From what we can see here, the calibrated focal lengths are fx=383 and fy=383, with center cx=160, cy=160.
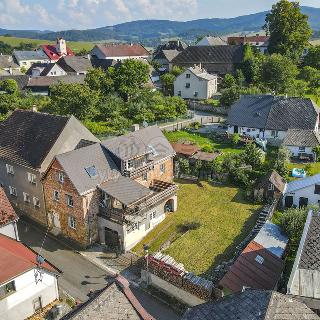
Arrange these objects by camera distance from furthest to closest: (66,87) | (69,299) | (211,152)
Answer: (66,87) < (211,152) < (69,299)

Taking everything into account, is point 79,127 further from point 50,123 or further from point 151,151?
point 151,151

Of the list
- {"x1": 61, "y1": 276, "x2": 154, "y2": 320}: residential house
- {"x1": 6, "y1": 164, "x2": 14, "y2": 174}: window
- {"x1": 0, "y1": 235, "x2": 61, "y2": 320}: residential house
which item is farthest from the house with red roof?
{"x1": 61, "y1": 276, "x2": 154, "y2": 320}: residential house

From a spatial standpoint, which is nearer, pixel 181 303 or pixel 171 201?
pixel 181 303

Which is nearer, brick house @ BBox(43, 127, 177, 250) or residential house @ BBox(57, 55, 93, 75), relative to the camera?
brick house @ BBox(43, 127, 177, 250)

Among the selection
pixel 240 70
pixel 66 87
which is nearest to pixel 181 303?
pixel 66 87

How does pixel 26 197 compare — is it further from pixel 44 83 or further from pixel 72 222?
pixel 44 83

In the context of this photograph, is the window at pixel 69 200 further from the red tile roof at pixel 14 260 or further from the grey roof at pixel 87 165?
the red tile roof at pixel 14 260

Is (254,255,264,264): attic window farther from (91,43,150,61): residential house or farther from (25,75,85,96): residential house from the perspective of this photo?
(91,43,150,61): residential house
